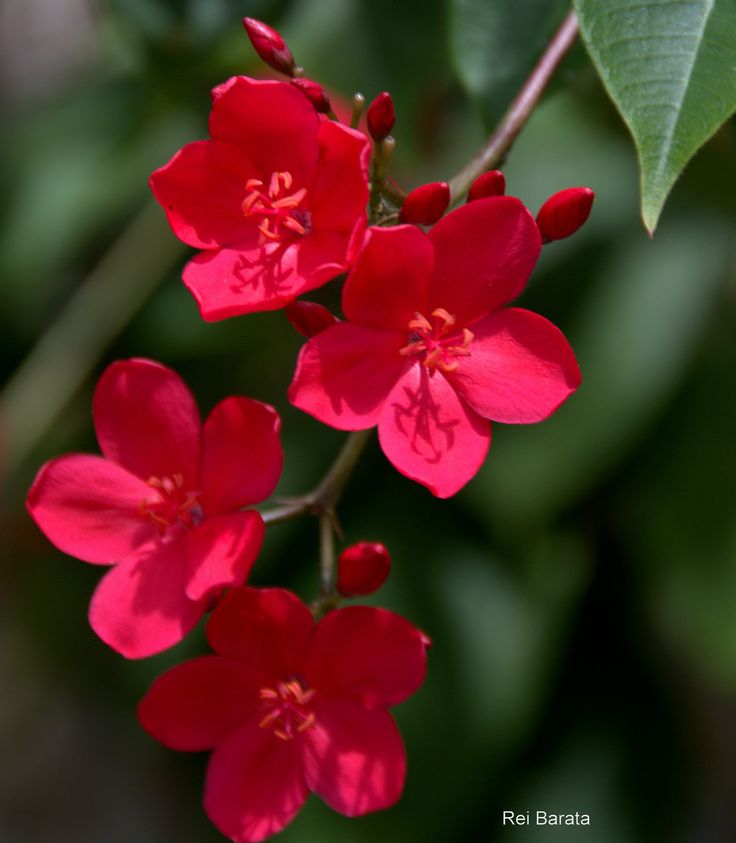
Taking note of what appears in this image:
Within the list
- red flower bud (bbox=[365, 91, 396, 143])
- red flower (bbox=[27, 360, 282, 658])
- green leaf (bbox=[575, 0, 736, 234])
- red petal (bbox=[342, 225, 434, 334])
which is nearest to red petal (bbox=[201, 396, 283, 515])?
red flower (bbox=[27, 360, 282, 658])

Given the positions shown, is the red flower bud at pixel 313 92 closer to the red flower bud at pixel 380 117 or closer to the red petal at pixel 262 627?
the red flower bud at pixel 380 117

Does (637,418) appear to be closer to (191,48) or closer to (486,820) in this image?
(486,820)

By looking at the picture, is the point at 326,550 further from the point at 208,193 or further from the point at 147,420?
the point at 208,193

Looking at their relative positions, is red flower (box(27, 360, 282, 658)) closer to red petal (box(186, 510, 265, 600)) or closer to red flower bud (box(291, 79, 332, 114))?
red petal (box(186, 510, 265, 600))

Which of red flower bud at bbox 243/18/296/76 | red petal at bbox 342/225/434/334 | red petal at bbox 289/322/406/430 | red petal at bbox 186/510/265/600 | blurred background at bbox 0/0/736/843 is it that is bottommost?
blurred background at bbox 0/0/736/843

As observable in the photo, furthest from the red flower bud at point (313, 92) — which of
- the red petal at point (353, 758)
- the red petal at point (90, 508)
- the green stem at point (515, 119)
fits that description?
the red petal at point (353, 758)

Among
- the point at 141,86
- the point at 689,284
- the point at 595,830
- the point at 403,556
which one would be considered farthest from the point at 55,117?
the point at 595,830

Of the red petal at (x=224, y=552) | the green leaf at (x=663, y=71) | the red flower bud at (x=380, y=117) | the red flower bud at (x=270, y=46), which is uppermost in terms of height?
the green leaf at (x=663, y=71)
